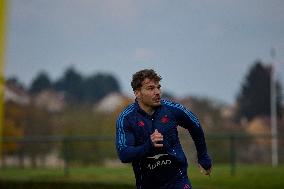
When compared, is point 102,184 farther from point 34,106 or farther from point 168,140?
point 34,106

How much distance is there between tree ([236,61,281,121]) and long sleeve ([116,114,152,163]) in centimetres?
5835

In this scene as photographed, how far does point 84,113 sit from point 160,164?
67.7 meters

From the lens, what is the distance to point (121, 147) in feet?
20.9

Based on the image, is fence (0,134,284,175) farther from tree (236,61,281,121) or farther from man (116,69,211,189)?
tree (236,61,281,121)

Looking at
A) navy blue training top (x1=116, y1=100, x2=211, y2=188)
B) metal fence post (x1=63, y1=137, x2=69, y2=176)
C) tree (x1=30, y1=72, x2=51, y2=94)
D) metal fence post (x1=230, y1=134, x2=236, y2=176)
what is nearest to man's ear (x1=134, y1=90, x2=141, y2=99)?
navy blue training top (x1=116, y1=100, x2=211, y2=188)

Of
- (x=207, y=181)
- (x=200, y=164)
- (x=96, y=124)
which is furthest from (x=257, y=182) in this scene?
(x=96, y=124)

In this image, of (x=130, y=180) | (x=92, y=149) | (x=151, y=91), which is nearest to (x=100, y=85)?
(x=92, y=149)

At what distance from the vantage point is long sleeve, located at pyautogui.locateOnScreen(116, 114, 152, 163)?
6.18 meters

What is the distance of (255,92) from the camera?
2707 inches

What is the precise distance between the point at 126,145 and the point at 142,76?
0.69 meters

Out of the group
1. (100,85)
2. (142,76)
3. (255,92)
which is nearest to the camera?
(142,76)

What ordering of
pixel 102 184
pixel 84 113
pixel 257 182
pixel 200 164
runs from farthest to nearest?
pixel 84 113 < pixel 257 182 < pixel 102 184 < pixel 200 164

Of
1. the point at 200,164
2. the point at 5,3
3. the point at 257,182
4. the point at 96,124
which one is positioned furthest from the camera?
the point at 96,124

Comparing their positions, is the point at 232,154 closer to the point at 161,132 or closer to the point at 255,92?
the point at 161,132
